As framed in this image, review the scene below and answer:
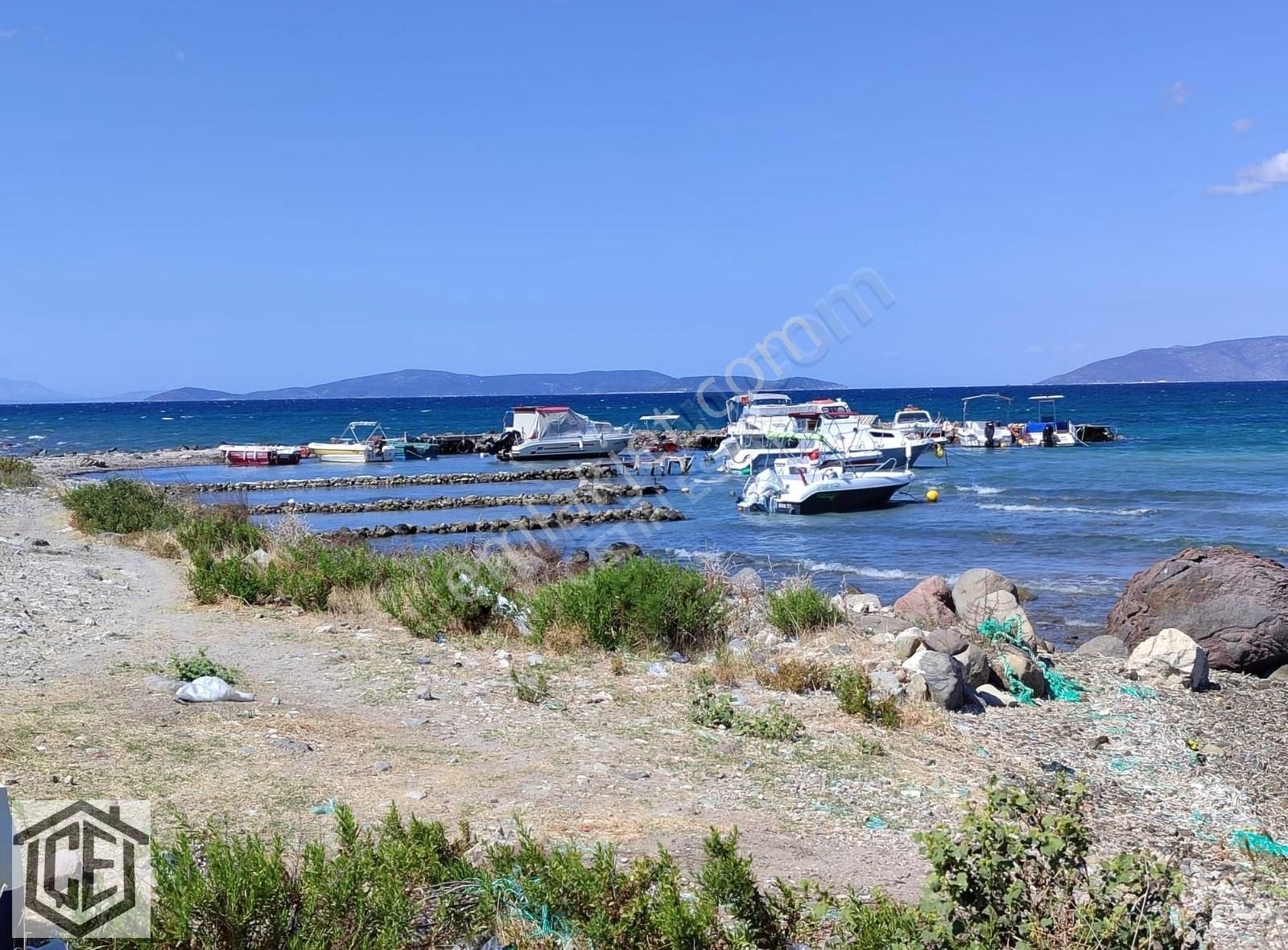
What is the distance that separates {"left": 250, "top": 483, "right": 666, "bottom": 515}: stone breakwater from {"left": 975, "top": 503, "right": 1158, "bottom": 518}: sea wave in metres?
12.1

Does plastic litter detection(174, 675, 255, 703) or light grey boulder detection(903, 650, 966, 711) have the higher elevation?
plastic litter detection(174, 675, 255, 703)

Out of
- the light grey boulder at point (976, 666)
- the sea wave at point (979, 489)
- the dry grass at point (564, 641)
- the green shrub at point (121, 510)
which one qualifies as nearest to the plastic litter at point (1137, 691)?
the light grey boulder at point (976, 666)

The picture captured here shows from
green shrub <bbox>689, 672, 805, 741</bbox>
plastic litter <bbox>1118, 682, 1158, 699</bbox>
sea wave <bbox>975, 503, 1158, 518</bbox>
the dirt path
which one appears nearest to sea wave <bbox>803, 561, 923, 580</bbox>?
the dirt path

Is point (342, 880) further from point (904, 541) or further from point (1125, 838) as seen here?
point (904, 541)

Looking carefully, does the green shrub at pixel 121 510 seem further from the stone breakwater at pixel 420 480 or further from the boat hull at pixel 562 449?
the boat hull at pixel 562 449

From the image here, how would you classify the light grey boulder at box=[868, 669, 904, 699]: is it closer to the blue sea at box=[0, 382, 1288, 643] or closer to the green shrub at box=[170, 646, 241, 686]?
the green shrub at box=[170, 646, 241, 686]

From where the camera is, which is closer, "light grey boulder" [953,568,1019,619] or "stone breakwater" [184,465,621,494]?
"light grey boulder" [953,568,1019,619]

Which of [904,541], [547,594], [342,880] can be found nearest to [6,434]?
[904,541]

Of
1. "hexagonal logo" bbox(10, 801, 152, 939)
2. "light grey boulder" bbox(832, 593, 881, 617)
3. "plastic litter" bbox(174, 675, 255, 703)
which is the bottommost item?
"light grey boulder" bbox(832, 593, 881, 617)

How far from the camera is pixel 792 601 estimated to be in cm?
1165

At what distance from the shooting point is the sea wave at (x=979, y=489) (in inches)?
1361

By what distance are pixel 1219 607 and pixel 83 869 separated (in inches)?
450

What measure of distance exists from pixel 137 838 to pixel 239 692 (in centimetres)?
313

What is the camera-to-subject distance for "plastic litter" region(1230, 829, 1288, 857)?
224 inches
